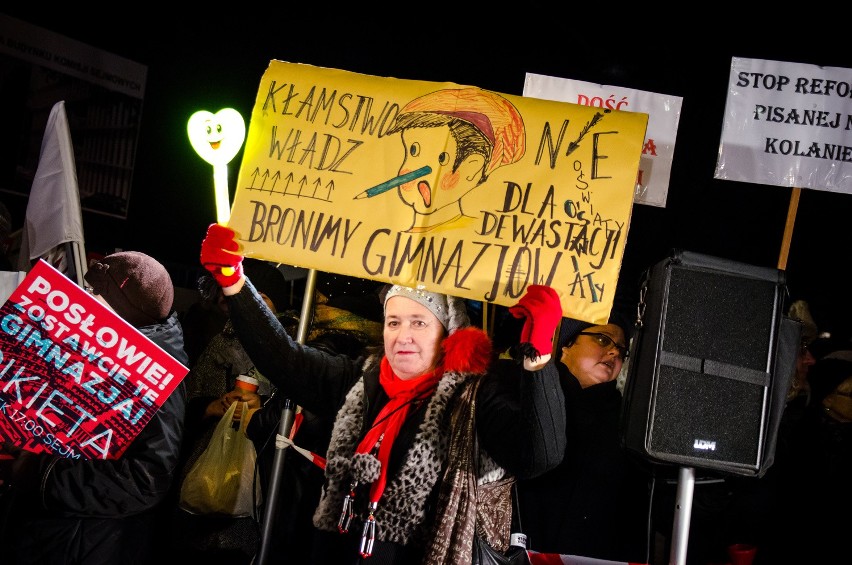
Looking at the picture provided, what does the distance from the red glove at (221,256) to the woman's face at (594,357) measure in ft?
5.61

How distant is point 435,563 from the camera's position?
2.28 meters

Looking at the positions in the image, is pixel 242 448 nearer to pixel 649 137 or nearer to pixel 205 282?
pixel 205 282

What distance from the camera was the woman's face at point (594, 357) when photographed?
3.59m

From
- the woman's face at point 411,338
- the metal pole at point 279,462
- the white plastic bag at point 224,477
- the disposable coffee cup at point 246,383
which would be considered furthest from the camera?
the disposable coffee cup at point 246,383

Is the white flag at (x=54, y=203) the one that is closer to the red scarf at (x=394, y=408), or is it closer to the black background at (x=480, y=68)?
the red scarf at (x=394, y=408)

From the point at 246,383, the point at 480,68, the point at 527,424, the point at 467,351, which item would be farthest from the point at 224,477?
the point at 480,68

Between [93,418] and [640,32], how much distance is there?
6399 millimetres

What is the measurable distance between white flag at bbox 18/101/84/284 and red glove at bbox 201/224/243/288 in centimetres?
100

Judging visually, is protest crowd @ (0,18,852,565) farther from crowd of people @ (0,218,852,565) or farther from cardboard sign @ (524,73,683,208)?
Answer: cardboard sign @ (524,73,683,208)

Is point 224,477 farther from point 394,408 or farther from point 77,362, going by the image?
point 394,408

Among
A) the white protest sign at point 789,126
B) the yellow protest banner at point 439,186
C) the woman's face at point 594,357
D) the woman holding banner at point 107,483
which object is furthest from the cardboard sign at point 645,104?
the woman holding banner at point 107,483

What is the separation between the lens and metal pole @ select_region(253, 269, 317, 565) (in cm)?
290

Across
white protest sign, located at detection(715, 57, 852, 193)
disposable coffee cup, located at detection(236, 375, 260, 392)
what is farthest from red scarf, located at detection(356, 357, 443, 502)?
white protest sign, located at detection(715, 57, 852, 193)

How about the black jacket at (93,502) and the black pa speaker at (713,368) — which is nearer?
the black pa speaker at (713,368)
